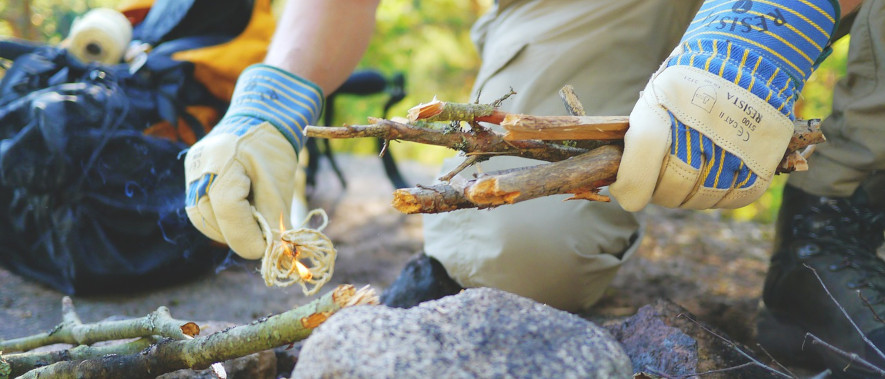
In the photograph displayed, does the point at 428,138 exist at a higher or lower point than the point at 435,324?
higher

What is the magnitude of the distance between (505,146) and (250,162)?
641mm

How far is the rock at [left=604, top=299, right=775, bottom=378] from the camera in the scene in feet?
3.94

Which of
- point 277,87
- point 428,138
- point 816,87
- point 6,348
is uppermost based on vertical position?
point 428,138

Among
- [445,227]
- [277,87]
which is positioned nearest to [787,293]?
[445,227]

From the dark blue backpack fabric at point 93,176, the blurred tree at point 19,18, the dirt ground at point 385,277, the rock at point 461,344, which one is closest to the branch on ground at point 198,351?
the rock at point 461,344

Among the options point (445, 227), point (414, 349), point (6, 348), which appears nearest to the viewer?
point (414, 349)

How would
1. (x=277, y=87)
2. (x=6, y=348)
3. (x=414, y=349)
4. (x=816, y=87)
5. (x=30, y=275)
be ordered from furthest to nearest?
1. (x=816, y=87)
2. (x=30, y=275)
3. (x=277, y=87)
4. (x=6, y=348)
5. (x=414, y=349)

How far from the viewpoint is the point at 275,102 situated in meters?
1.64

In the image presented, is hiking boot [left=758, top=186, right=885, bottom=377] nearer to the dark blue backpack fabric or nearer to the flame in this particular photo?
the flame

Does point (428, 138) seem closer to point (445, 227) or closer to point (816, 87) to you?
point (445, 227)

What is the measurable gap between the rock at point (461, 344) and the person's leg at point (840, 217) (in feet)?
3.47

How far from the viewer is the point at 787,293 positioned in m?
1.88

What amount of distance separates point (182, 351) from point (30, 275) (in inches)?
53.4

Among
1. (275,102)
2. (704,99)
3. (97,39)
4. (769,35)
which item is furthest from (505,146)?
(97,39)
